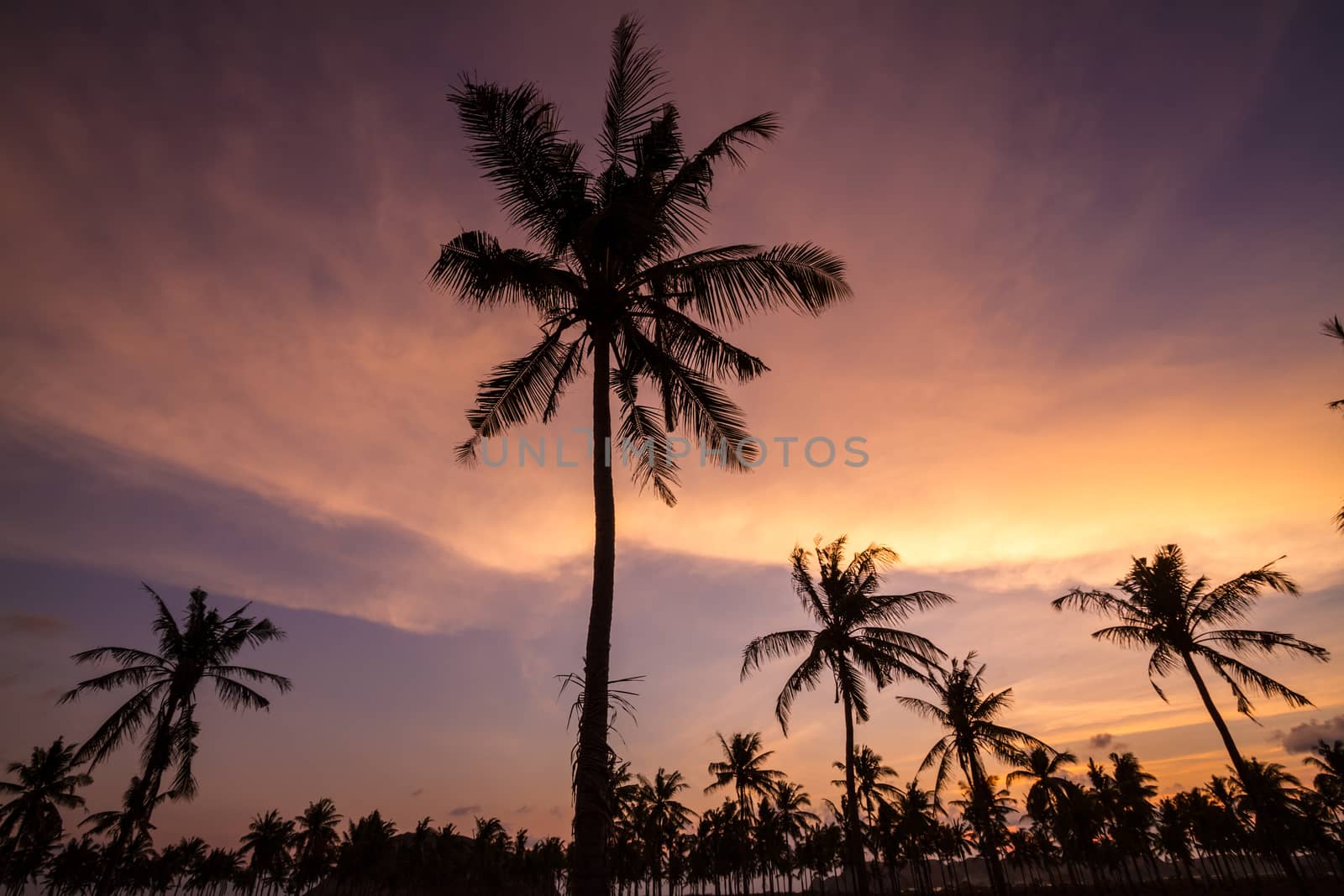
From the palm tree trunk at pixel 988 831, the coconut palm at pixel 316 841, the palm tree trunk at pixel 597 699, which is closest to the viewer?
the palm tree trunk at pixel 597 699

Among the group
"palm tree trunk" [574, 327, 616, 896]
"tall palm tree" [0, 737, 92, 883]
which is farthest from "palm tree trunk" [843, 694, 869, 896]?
"tall palm tree" [0, 737, 92, 883]

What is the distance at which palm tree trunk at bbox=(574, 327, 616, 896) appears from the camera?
6865mm

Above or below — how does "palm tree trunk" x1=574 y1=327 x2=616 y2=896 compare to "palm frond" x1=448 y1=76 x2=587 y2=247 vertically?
below

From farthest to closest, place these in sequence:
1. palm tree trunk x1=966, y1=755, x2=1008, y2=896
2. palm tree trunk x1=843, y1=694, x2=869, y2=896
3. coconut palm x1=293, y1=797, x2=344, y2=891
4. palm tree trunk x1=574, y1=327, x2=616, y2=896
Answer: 1. coconut palm x1=293, y1=797, x2=344, y2=891
2. palm tree trunk x1=966, y1=755, x2=1008, y2=896
3. palm tree trunk x1=843, y1=694, x2=869, y2=896
4. palm tree trunk x1=574, y1=327, x2=616, y2=896

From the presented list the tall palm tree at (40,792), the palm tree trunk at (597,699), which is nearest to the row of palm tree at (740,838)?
the tall palm tree at (40,792)

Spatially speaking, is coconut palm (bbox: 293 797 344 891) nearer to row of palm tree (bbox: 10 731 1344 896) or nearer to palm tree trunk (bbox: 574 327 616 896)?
row of palm tree (bbox: 10 731 1344 896)

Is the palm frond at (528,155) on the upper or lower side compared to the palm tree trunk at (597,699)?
upper

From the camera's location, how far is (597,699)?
7.46m

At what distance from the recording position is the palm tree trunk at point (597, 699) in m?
6.87

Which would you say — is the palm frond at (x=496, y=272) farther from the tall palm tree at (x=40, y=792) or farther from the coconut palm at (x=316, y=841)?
the coconut palm at (x=316, y=841)

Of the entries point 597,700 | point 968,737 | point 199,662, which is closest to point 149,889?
point 199,662

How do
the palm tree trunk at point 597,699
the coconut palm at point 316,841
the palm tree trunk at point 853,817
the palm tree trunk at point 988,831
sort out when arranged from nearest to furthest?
the palm tree trunk at point 597,699 < the palm tree trunk at point 853,817 < the palm tree trunk at point 988,831 < the coconut palm at point 316,841

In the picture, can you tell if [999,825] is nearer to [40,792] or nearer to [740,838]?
[740,838]

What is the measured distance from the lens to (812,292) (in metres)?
10.2
